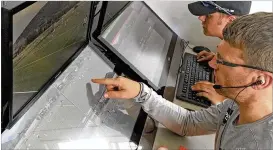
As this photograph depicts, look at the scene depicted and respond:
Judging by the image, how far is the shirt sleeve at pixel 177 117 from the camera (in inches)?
46.2

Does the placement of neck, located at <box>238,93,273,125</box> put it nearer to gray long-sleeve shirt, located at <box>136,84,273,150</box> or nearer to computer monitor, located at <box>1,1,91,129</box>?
gray long-sleeve shirt, located at <box>136,84,273,150</box>

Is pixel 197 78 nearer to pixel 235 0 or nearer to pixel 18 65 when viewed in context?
pixel 235 0

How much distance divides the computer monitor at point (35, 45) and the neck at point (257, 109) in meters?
0.61

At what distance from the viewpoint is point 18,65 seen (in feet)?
2.34

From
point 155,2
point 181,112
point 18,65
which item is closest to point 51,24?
point 18,65

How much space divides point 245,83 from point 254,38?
0.18 m

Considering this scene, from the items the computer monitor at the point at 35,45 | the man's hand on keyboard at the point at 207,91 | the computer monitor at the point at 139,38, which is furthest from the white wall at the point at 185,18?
the computer monitor at the point at 35,45

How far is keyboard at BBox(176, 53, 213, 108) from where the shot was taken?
53.3 inches

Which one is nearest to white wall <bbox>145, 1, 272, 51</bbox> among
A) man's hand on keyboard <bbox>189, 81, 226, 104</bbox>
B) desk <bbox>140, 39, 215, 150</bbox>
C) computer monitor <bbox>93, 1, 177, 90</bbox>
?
computer monitor <bbox>93, 1, 177, 90</bbox>

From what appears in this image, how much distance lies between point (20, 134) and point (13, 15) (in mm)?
384

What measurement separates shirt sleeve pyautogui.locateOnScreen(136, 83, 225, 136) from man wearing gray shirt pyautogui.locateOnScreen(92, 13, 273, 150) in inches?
1.9

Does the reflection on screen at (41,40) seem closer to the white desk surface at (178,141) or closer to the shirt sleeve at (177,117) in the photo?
the shirt sleeve at (177,117)

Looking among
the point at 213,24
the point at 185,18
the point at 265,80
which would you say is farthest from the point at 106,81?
the point at 185,18

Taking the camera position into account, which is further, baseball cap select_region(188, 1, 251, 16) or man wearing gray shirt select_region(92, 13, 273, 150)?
baseball cap select_region(188, 1, 251, 16)
